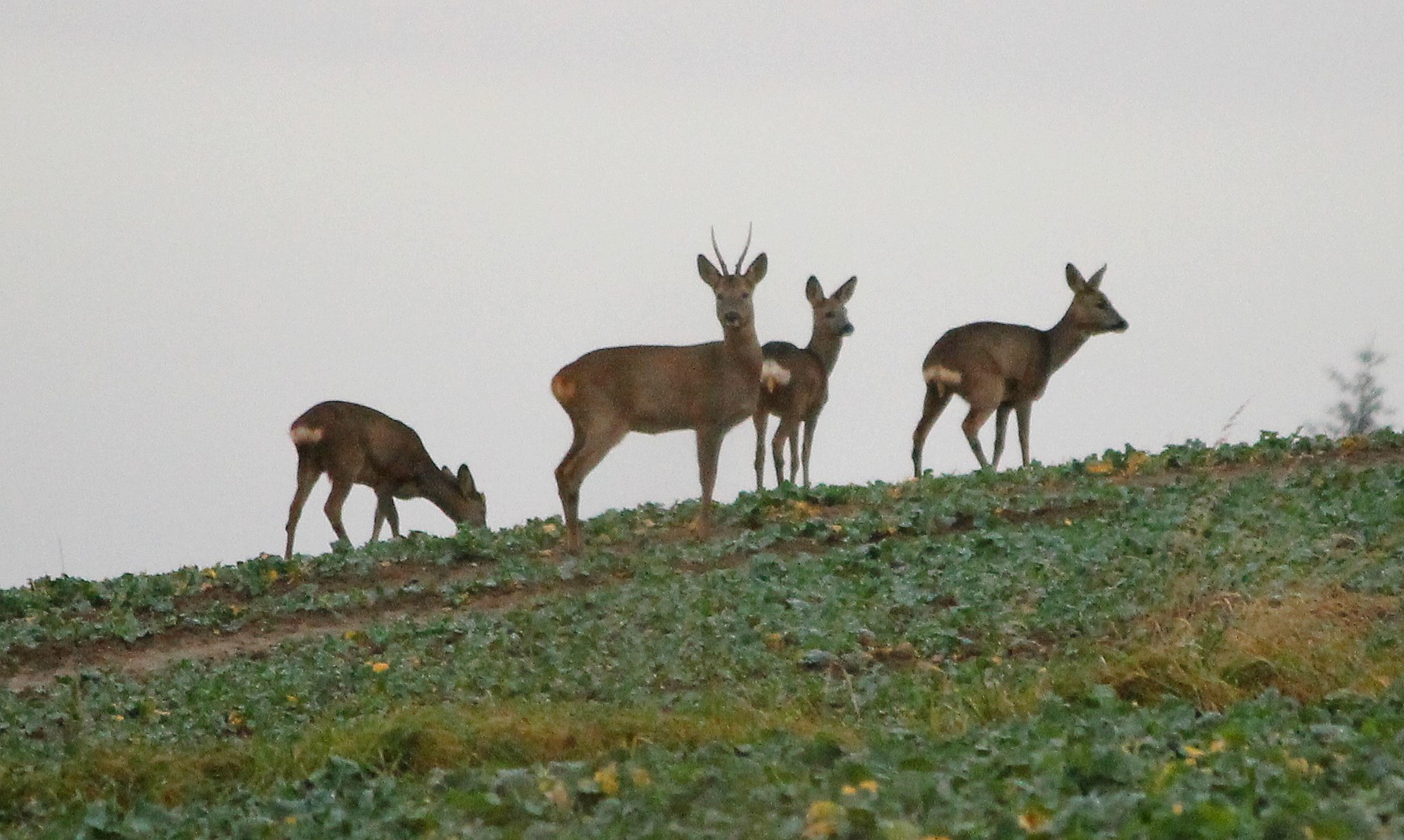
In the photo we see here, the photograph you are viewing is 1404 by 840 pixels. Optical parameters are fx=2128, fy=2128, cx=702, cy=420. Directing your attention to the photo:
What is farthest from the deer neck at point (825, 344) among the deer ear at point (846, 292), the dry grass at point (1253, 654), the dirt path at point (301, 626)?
the dry grass at point (1253, 654)

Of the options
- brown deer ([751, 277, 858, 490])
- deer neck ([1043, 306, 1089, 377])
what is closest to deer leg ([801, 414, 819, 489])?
brown deer ([751, 277, 858, 490])

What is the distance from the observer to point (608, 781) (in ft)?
21.3

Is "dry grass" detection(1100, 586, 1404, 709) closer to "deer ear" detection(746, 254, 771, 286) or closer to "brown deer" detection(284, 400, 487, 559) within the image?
"deer ear" detection(746, 254, 771, 286)

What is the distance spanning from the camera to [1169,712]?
732cm

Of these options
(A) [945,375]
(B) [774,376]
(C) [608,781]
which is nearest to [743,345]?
(B) [774,376]

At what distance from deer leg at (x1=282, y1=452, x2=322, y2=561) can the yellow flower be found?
11.9 meters

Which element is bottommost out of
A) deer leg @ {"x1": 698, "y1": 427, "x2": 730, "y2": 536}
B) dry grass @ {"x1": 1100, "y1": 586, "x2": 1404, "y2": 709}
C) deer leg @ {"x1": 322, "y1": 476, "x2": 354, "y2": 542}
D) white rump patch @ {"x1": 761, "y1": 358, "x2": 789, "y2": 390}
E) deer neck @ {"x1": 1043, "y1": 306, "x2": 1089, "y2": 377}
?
dry grass @ {"x1": 1100, "y1": 586, "x2": 1404, "y2": 709}

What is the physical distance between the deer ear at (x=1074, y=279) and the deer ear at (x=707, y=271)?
662 cm

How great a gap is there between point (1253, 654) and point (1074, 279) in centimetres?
1326

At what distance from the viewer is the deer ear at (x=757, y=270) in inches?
603

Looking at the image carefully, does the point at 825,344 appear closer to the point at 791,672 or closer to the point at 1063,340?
the point at 1063,340

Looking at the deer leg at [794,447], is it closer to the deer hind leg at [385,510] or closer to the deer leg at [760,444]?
the deer leg at [760,444]

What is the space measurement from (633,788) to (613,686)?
2.78 m

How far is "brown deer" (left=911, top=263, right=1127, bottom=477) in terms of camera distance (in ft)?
63.6
